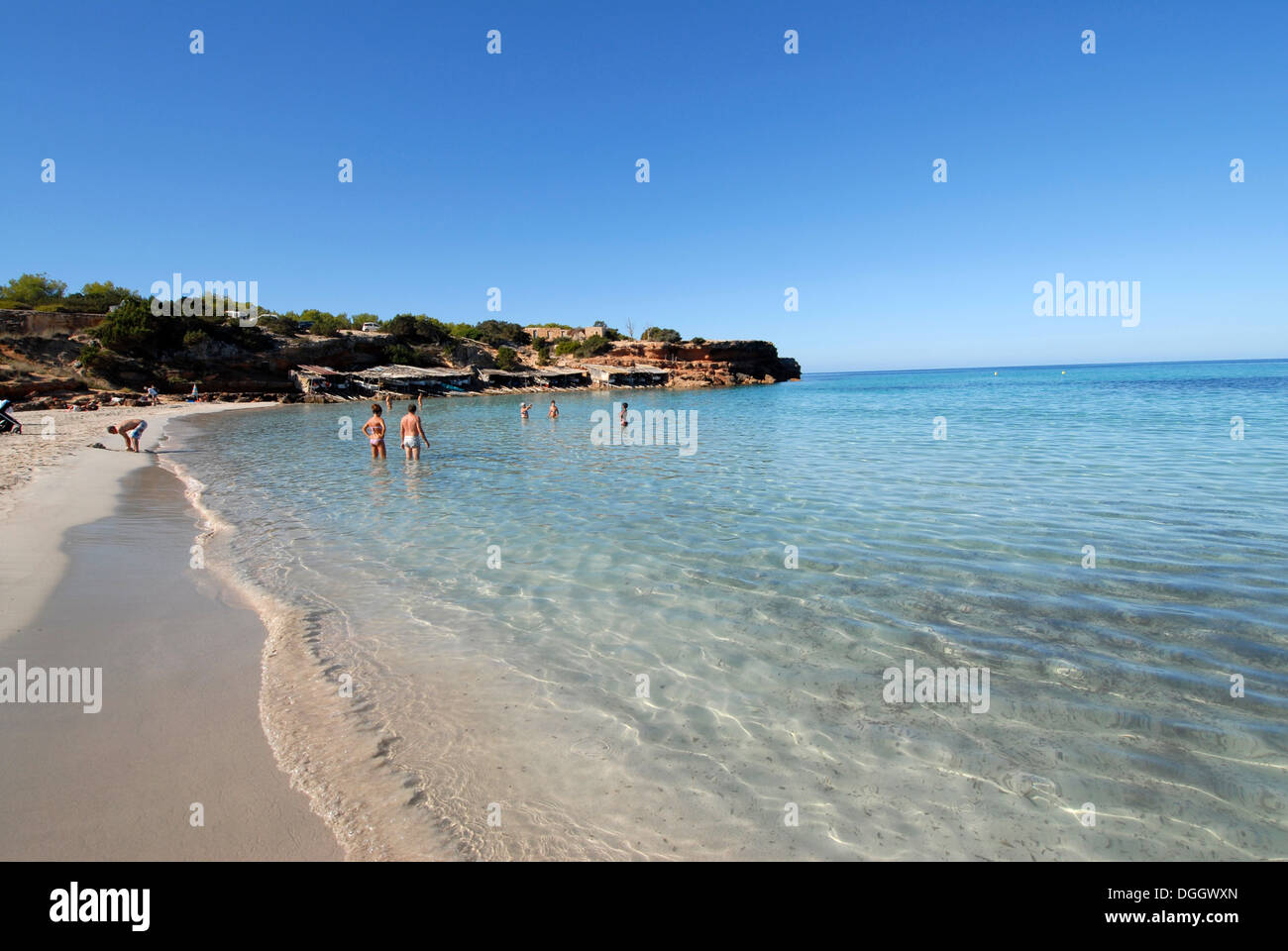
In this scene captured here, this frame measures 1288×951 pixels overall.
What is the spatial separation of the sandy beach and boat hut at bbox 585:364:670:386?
2565 inches

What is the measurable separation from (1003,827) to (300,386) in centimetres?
5815

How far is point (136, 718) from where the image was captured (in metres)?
3.62

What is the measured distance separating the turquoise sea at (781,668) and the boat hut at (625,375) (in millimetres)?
62668

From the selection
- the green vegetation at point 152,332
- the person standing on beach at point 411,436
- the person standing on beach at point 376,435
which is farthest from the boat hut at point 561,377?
the person standing on beach at point 411,436

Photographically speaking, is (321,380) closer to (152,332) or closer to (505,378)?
(152,332)

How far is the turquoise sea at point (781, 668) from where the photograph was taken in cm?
294

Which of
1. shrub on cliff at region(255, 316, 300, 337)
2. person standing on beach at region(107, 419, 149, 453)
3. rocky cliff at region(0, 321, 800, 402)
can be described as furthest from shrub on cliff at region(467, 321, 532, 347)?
person standing on beach at region(107, 419, 149, 453)

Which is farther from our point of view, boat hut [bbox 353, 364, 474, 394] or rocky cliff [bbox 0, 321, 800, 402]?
boat hut [bbox 353, 364, 474, 394]

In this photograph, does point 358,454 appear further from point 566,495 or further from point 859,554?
point 859,554

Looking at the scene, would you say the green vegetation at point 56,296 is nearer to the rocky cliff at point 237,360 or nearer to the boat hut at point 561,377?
the rocky cliff at point 237,360

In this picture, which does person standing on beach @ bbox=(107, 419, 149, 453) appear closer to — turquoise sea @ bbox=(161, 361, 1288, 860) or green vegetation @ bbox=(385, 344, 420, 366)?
turquoise sea @ bbox=(161, 361, 1288, 860)

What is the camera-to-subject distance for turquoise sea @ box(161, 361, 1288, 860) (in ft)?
9.63

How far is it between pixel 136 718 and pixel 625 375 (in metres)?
70.7

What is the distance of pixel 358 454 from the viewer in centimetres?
1745
